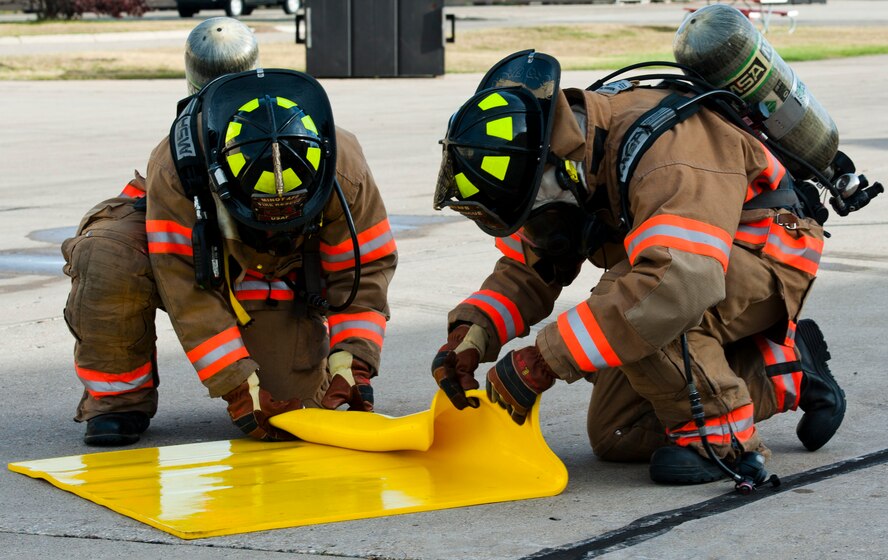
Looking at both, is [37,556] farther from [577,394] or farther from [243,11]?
[243,11]

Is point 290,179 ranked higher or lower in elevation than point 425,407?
higher

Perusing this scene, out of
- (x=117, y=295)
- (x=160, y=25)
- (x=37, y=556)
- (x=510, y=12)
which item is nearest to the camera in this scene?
(x=37, y=556)

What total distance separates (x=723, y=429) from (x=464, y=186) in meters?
0.91

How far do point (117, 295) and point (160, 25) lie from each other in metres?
27.3

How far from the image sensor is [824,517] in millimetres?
3174

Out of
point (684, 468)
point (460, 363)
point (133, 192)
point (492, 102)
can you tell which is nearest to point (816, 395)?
point (684, 468)

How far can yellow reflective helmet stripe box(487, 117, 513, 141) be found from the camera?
338 centimetres

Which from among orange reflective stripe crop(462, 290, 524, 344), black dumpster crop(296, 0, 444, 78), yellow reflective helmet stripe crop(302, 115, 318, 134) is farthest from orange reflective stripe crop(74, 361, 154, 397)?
black dumpster crop(296, 0, 444, 78)

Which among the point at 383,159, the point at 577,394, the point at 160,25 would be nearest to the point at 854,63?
the point at 383,159

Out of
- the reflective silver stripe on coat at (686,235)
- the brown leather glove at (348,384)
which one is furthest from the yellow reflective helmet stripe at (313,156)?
the reflective silver stripe on coat at (686,235)

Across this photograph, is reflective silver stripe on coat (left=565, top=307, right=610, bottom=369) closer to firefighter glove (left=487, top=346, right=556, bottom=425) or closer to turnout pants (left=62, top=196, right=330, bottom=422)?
firefighter glove (left=487, top=346, right=556, bottom=425)

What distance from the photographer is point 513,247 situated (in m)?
3.96

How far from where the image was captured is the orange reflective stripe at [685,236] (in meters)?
3.22

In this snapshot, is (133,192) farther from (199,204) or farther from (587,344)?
(587,344)
